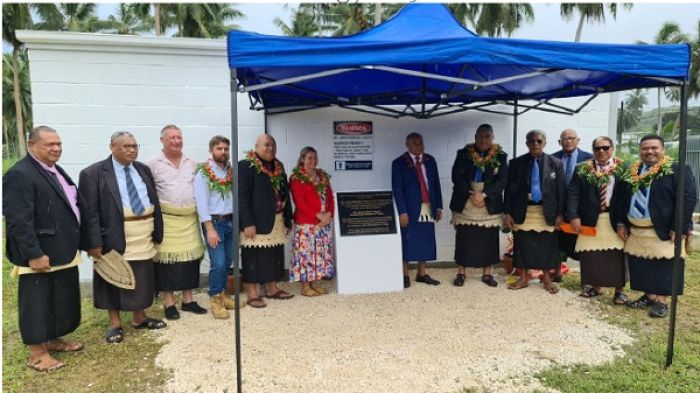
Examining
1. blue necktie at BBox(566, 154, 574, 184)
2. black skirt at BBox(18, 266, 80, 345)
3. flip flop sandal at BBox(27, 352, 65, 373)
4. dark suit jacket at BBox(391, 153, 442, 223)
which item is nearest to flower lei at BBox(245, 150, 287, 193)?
dark suit jacket at BBox(391, 153, 442, 223)

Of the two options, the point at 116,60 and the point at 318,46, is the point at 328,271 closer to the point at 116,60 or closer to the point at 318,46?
the point at 318,46

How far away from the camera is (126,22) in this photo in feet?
92.0

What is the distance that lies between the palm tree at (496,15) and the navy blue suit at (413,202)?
69.6ft

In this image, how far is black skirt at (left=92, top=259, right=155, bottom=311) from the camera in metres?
3.88

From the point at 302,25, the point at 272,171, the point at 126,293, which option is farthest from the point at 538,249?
the point at 302,25

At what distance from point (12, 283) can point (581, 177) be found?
6.78 m

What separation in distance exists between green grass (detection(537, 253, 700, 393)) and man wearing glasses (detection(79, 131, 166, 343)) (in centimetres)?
327

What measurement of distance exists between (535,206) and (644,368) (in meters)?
1.99

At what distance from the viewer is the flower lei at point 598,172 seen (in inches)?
176

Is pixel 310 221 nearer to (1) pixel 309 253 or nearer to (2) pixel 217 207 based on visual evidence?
(1) pixel 309 253

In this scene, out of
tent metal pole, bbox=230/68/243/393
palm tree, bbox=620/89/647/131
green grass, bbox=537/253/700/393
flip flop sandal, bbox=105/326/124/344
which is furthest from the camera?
palm tree, bbox=620/89/647/131

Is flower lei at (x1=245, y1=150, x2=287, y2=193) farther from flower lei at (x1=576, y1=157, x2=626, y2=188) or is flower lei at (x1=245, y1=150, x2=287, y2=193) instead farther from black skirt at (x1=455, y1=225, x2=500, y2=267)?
flower lei at (x1=576, y1=157, x2=626, y2=188)

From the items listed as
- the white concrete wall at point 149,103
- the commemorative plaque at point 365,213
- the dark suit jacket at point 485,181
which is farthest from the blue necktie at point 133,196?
the dark suit jacket at point 485,181

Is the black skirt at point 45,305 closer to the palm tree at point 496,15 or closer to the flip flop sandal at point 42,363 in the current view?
the flip flop sandal at point 42,363
